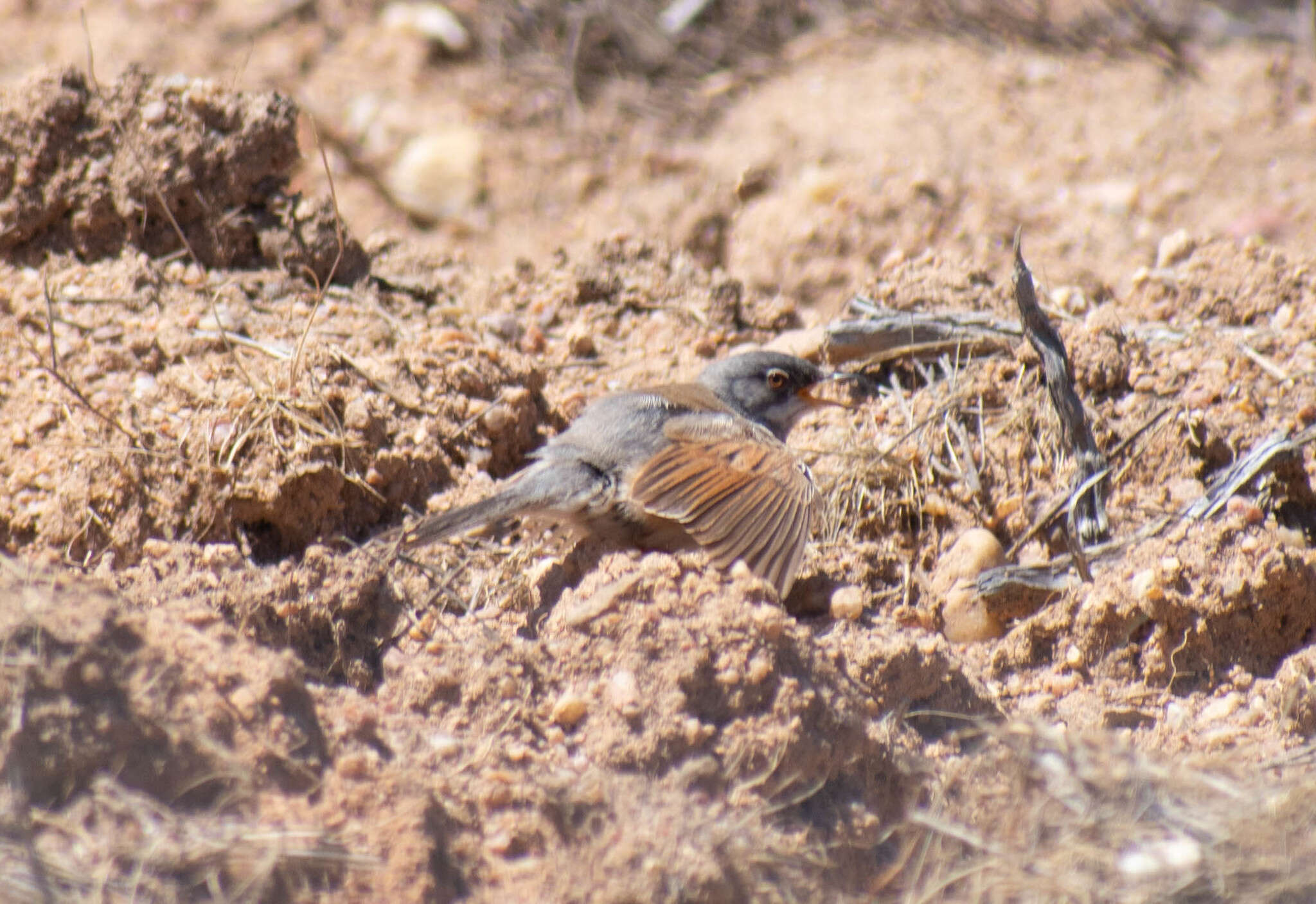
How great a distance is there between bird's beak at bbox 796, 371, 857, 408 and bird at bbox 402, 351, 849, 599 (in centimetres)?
35

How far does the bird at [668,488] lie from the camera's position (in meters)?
4.19

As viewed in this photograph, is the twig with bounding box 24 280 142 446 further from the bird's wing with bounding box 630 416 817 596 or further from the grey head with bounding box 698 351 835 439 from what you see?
the grey head with bounding box 698 351 835 439

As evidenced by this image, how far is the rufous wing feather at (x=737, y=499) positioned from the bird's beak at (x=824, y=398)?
0.60m

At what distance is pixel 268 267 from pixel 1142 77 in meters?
6.14

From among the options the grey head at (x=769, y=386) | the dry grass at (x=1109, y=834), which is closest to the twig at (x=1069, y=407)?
the grey head at (x=769, y=386)

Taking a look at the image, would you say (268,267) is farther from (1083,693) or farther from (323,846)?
(1083,693)

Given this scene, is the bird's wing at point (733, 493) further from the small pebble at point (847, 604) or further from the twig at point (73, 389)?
the twig at point (73, 389)

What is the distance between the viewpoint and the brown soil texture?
2.82 meters

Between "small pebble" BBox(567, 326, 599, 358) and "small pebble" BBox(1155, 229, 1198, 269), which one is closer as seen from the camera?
"small pebble" BBox(567, 326, 599, 358)

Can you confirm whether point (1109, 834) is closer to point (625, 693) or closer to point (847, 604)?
point (625, 693)

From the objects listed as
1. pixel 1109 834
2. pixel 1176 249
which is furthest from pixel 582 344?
pixel 1109 834

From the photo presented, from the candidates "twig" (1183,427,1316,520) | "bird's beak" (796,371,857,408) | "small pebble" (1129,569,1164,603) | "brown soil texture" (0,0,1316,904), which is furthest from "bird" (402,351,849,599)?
"twig" (1183,427,1316,520)

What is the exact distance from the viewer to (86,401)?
4312 millimetres

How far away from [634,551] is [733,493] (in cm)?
48
